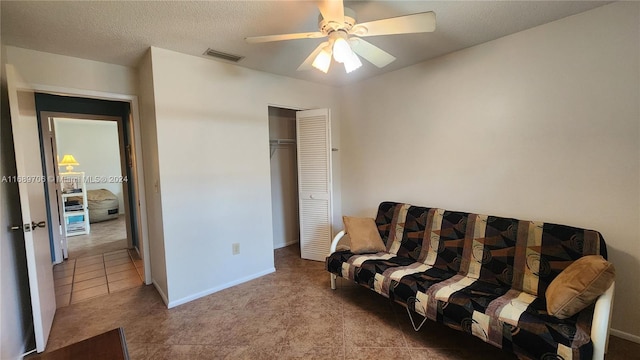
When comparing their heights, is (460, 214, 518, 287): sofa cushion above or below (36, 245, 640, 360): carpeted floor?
above

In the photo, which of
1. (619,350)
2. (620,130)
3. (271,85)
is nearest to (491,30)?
(620,130)

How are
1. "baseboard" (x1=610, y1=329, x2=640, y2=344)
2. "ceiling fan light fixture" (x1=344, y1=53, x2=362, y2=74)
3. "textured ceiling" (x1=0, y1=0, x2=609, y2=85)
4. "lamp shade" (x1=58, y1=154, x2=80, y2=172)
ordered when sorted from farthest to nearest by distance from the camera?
"lamp shade" (x1=58, y1=154, x2=80, y2=172) < "baseboard" (x1=610, y1=329, x2=640, y2=344) < "textured ceiling" (x1=0, y1=0, x2=609, y2=85) < "ceiling fan light fixture" (x1=344, y1=53, x2=362, y2=74)

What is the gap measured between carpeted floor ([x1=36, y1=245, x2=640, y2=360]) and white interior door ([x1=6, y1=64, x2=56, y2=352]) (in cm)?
28

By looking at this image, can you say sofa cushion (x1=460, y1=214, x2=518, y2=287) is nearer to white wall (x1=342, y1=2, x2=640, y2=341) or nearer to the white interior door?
white wall (x1=342, y1=2, x2=640, y2=341)

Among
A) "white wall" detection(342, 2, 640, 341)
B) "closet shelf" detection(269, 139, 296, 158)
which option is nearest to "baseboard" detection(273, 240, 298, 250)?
"closet shelf" detection(269, 139, 296, 158)

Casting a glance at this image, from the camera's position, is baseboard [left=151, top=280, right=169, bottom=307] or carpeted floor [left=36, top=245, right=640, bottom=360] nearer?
carpeted floor [left=36, top=245, right=640, bottom=360]

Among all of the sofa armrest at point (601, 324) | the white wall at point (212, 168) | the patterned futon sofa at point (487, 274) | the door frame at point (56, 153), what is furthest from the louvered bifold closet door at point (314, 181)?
the sofa armrest at point (601, 324)

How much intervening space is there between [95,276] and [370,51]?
12.9ft

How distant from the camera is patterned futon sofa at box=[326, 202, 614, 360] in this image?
1.40m

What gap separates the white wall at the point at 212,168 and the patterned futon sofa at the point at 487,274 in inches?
40.9

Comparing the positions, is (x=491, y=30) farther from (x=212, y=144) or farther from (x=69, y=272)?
(x=69, y=272)

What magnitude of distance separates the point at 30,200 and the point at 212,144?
1.33 meters

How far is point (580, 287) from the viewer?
1.44 meters

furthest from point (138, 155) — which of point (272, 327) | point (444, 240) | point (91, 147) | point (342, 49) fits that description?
point (91, 147)
